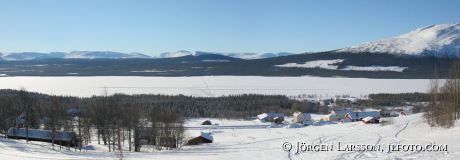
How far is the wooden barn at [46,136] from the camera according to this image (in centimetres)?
4759

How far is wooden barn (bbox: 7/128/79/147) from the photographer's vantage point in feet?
156

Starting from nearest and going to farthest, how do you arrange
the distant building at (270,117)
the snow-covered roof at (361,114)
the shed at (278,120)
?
the snow-covered roof at (361,114)
the shed at (278,120)
the distant building at (270,117)

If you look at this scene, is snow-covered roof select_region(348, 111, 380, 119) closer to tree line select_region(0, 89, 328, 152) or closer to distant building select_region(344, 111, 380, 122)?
distant building select_region(344, 111, 380, 122)

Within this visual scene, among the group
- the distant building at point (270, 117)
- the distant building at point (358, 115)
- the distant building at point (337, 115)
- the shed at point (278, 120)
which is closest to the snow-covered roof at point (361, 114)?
the distant building at point (358, 115)

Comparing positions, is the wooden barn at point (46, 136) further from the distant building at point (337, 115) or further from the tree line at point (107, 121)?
the distant building at point (337, 115)

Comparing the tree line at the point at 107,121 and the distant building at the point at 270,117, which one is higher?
the tree line at the point at 107,121

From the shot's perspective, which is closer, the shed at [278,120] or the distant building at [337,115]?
the shed at [278,120]

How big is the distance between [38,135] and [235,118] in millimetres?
46258

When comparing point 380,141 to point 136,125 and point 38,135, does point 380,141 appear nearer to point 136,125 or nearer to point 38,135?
point 136,125

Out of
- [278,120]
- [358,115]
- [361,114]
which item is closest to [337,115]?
[358,115]

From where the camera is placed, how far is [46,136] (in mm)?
50062

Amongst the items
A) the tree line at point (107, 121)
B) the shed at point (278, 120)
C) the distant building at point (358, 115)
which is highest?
the tree line at point (107, 121)

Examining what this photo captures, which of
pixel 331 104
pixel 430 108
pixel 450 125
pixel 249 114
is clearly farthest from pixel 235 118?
pixel 450 125

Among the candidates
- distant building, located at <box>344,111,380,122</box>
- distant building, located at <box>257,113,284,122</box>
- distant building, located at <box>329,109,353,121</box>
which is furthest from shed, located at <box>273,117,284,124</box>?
distant building, located at <box>344,111,380,122</box>
